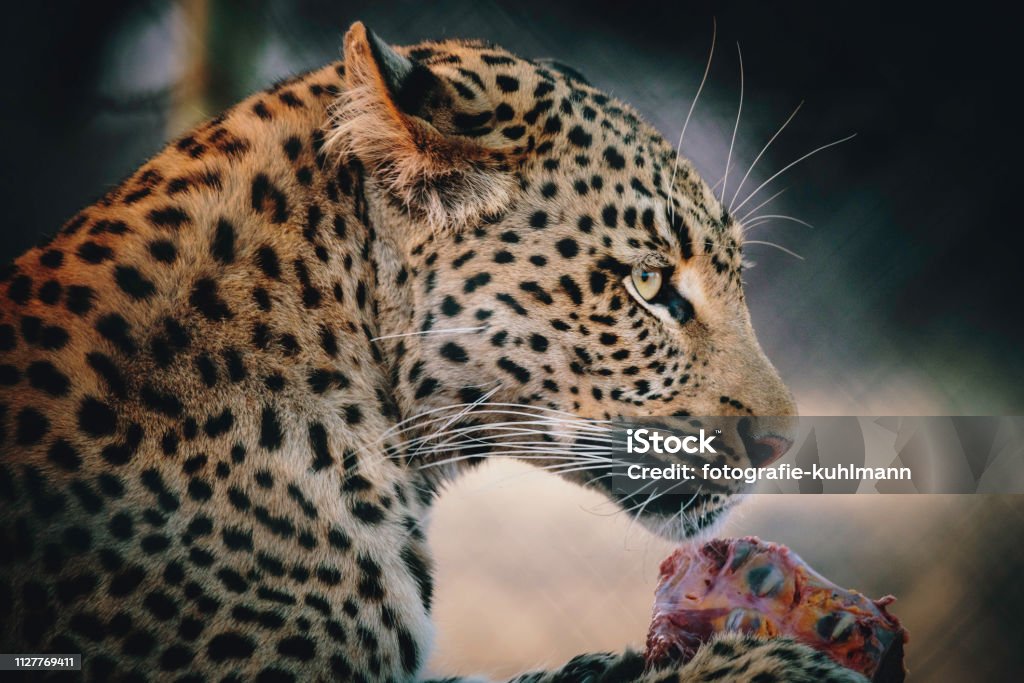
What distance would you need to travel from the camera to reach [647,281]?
68.4 inches

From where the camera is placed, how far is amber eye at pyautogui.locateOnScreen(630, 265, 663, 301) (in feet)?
5.64

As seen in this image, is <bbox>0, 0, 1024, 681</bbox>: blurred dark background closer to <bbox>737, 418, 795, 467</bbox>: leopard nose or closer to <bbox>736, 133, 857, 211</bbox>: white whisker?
<bbox>736, 133, 857, 211</bbox>: white whisker

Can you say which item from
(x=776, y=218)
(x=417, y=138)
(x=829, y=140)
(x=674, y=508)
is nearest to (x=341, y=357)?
(x=417, y=138)

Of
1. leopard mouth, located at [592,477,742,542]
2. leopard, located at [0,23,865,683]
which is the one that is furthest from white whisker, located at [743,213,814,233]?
leopard mouth, located at [592,477,742,542]

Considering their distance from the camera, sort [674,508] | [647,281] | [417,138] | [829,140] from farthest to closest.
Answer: [829,140] < [674,508] < [647,281] < [417,138]

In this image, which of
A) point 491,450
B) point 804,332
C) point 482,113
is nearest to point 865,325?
point 804,332

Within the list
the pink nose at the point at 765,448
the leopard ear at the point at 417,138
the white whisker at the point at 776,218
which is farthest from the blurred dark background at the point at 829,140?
the leopard ear at the point at 417,138

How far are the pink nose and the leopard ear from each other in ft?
2.38

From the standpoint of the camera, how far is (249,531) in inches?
56.8

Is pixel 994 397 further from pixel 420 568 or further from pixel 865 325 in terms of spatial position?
pixel 420 568

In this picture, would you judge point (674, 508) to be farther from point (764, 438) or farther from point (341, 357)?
point (341, 357)

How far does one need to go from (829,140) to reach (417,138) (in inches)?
54.9

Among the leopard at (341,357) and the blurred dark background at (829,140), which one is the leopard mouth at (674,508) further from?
the blurred dark background at (829,140)

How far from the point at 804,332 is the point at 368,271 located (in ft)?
4.50
